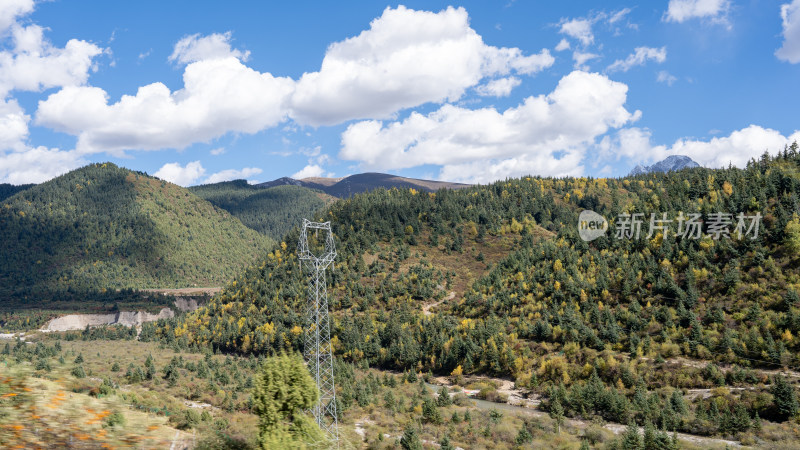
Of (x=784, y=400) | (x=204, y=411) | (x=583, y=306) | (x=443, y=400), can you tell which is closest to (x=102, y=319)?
(x=443, y=400)

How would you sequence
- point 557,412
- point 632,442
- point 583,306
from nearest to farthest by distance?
point 632,442, point 557,412, point 583,306

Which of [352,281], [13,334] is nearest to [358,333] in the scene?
[352,281]

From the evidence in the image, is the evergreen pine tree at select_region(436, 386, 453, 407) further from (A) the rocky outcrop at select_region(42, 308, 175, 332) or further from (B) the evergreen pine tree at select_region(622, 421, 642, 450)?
(A) the rocky outcrop at select_region(42, 308, 175, 332)

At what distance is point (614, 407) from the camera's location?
6438 centimetres

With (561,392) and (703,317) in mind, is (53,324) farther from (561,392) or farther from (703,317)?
(703,317)

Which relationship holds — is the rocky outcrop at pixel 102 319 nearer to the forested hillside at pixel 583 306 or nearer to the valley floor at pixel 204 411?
the valley floor at pixel 204 411

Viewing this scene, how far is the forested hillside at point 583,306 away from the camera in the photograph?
7019 cm

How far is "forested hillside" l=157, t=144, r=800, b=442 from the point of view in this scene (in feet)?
230

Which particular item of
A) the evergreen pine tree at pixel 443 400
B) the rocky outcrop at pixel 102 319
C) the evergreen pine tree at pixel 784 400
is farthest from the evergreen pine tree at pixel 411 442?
the rocky outcrop at pixel 102 319

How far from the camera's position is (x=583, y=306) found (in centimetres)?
10006

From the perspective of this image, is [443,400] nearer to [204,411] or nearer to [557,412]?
[557,412]

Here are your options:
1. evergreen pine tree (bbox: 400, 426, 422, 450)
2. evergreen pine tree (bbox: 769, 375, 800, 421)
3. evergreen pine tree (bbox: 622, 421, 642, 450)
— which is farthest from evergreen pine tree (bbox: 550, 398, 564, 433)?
evergreen pine tree (bbox: 769, 375, 800, 421)

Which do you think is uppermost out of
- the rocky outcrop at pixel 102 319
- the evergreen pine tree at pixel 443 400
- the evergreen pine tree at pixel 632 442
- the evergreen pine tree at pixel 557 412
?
the evergreen pine tree at pixel 632 442

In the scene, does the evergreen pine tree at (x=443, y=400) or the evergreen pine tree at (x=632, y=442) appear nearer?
the evergreen pine tree at (x=632, y=442)
